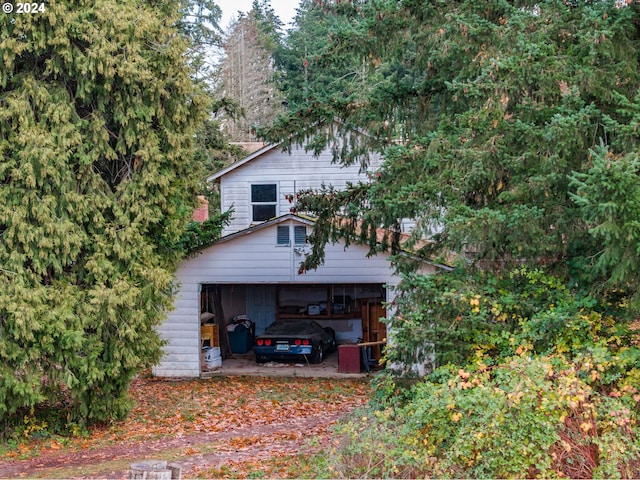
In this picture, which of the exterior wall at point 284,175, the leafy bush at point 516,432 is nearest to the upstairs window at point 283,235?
the exterior wall at point 284,175

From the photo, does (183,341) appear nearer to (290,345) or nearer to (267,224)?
Answer: (290,345)

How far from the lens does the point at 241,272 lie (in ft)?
55.8

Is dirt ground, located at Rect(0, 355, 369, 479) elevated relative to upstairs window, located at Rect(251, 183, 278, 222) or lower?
lower

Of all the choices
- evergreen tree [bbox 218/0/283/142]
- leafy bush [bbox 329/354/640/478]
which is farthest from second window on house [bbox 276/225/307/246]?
evergreen tree [bbox 218/0/283/142]

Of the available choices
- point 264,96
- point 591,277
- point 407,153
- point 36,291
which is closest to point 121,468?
point 36,291

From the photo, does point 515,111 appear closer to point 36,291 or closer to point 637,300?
point 637,300

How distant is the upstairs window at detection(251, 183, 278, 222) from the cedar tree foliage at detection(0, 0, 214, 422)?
8653 millimetres

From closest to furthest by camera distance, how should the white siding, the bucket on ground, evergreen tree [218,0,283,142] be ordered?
the white siding < the bucket on ground < evergreen tree [218,0,283,142]

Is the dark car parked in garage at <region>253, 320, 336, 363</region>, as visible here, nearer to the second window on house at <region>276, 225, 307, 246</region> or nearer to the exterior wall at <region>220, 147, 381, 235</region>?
the second window on house at <region>276, 225, 307, 246</region>

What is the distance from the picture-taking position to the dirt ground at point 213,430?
32.5 ft

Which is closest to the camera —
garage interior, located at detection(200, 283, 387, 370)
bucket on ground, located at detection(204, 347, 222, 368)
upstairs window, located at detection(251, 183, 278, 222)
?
bucket on ground, located at detection(204, 347, 222, 368)

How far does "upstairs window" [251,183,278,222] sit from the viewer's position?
68.9 feet

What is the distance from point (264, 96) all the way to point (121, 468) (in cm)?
3678

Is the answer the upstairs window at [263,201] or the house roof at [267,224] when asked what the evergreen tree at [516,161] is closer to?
the house roof at [267,224]
